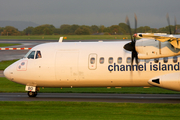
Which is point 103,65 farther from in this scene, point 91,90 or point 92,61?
point 91,90

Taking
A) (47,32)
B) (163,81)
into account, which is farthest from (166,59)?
(47,32)

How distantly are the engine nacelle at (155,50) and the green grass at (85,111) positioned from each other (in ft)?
9.03

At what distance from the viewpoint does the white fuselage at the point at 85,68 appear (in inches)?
666

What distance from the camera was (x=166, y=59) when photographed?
1675 cm

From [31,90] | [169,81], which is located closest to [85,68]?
[31,90]

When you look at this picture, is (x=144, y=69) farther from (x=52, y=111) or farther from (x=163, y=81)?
(x=52, y=111)

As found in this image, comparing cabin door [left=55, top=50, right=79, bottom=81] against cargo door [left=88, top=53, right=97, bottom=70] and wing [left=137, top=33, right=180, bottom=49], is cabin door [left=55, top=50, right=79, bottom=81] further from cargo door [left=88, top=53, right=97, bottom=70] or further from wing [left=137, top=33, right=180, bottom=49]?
wing [left=137, top=33, right=180, bottom=49]

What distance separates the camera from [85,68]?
17.6 meters

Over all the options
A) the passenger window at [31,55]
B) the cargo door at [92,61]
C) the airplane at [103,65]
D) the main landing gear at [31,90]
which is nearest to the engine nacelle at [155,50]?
the airplane at [103,65]

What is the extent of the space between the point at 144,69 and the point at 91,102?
138 inches

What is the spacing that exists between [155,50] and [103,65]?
305cm

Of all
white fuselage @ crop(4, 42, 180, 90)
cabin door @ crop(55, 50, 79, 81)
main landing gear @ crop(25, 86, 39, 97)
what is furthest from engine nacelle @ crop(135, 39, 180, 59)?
A: main landing gear @ crop(25, 86, 39, 97)

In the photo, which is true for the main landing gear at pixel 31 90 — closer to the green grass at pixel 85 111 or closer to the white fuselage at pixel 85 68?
the white fuselage at pixel 85 68

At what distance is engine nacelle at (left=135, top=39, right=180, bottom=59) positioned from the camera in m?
16.6
